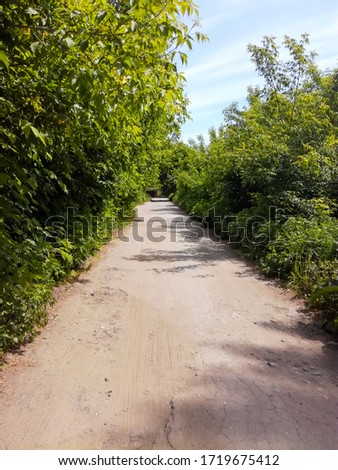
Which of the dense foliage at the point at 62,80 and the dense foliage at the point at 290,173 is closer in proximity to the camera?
the dense foliage at the point at 62,80

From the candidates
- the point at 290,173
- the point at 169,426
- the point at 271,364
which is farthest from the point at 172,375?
the point at 290,173

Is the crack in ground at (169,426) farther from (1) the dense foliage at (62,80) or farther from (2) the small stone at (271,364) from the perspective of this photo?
(1) the dense foliage at (62,80)

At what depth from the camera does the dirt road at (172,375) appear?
A: 289 centimetres

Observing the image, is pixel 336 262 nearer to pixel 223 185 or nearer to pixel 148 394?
pixel 148 394

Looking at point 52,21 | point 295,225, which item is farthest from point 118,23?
point 295,225

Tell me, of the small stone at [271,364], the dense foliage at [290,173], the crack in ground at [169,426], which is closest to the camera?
the crack in ground at [169,426]

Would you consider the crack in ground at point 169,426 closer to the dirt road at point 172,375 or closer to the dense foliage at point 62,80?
the dirt road at point 172,375

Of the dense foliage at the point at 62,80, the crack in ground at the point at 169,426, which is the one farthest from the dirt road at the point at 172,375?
the dense foliage at the point at 62,80

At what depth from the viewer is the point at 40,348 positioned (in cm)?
441

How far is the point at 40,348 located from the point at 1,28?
3.34 meters

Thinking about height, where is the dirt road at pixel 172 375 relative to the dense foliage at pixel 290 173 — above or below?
below

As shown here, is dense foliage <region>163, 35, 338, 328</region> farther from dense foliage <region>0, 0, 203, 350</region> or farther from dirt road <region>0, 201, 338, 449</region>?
dense foliage <region>0, 0, 203, 350</region>

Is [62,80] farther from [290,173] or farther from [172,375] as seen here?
[290,173]

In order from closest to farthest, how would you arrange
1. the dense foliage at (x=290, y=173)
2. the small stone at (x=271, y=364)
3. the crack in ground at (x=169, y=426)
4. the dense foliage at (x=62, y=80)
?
the crack in ground at (x=169, y=426)
the dense foliage at (x=62, y=80)
the small stone at (x=271, y=364)
the dense foliage at (x=290, y=173)
